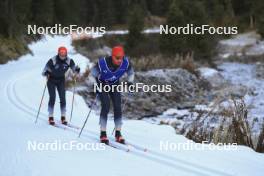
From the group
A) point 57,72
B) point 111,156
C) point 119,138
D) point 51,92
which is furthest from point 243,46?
point 111,156

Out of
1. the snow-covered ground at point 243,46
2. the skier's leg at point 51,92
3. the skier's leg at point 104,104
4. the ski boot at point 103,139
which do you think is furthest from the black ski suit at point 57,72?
the snow-covered ground at point 243,46

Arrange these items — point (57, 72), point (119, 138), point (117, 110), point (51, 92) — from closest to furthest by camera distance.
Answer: point (117, 110)
point (119, 138)
point (57, 72)
point (51, 92)

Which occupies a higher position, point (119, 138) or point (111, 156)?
point (119, 138)

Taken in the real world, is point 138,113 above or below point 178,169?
above

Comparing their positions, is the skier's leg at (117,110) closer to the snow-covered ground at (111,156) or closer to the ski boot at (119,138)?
the ski boot at (119,138)

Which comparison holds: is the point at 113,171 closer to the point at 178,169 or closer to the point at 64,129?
the point at 178,169

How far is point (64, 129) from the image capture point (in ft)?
33.9

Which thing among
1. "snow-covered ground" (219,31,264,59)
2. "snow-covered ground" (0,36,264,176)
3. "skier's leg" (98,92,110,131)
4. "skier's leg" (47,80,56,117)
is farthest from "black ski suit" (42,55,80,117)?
"snow-covered ground" (219,31,264,59)

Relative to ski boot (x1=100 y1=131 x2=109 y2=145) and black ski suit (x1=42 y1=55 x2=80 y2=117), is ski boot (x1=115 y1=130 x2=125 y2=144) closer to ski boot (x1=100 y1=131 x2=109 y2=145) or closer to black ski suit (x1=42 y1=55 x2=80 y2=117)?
ski boot (x1=100 y1=131 x2=109 y2=145)

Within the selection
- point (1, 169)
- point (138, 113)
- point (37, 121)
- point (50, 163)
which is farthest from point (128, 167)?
point (138, 113)

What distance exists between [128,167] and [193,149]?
1.57 m

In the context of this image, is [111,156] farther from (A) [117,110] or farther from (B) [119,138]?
(A) [117,110]

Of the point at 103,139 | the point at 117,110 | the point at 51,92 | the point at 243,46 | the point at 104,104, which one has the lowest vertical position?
the point at 103,139

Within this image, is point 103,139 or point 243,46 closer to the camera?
point 103,139
